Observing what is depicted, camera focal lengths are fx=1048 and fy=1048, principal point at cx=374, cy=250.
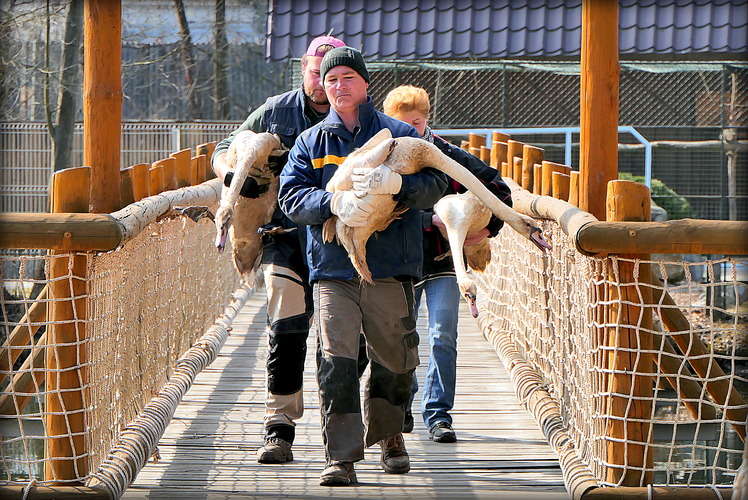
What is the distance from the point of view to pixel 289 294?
446 cm

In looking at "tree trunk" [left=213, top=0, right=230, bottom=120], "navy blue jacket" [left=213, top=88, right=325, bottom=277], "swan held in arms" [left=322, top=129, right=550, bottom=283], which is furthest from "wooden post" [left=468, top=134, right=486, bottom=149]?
"tree trunk" [left=213, top=0, right=230, bottom=120]

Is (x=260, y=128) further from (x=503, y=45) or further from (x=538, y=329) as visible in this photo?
(x=503, y=45)

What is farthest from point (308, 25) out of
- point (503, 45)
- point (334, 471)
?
point (334, 471)

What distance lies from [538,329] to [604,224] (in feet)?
6.86

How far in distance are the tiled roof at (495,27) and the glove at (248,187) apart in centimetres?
1018

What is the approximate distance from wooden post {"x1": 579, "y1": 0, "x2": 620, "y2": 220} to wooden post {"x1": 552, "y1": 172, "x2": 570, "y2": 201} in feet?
2.67

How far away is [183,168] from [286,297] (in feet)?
7.19

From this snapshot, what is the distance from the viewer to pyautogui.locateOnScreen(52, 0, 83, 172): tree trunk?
1488 cm

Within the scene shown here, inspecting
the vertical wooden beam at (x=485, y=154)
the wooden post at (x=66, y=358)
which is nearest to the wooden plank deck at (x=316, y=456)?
the wooden post at (x=66, y=358)

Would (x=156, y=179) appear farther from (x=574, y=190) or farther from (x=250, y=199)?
(x=574, y=190)

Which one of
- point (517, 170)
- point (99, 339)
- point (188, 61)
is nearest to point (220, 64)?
point (188, 61)

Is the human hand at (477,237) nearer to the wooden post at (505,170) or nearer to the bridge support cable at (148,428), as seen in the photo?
the bridge support cable at (148,428)

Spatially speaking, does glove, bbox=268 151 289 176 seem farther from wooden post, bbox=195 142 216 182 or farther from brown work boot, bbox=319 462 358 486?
wooden post, bbox=195 142 216 182

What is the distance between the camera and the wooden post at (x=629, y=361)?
3652 mm
